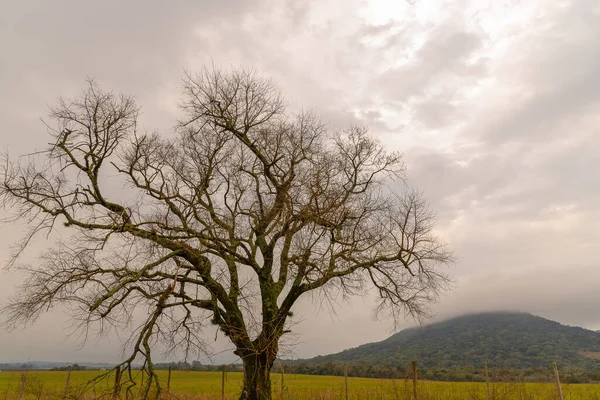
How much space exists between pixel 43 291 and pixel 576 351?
9412 centimetres

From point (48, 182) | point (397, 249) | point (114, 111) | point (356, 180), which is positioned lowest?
point (397, 249)

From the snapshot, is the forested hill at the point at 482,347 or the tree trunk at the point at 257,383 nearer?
the tree trunk at the point at 257,383

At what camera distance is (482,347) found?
8038 centimetres

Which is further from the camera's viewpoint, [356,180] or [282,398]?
[356,180]

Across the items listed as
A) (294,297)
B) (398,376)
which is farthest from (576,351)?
(294,297)

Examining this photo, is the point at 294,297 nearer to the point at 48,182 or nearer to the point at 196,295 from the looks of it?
the point at 196,295

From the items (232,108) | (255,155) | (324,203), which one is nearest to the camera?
(324,203)

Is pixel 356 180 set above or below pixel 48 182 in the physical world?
above

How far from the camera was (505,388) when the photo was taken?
13.0 m

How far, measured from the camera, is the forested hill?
62831 mm

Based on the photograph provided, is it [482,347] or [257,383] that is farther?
[482,347]

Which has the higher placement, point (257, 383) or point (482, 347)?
point (257, 383)

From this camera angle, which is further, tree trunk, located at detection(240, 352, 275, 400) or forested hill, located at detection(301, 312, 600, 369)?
forested hill, located at detection(301, 312, 600, 369)

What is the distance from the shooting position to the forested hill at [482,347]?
206 feet
